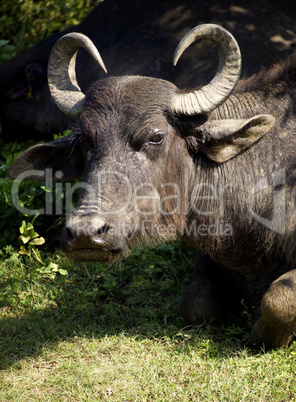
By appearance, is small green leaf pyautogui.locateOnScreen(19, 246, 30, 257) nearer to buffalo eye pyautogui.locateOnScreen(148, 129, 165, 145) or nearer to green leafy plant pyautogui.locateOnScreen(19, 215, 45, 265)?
green leafy plant pyautogui.locateOnScreen(19, 215, 45, 265)

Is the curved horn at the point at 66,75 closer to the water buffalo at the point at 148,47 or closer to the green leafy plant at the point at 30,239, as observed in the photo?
the green leafy plant at the point at 30,239

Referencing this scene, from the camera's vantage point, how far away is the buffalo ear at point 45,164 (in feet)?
15.5

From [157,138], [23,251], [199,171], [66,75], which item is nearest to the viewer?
[157,138]

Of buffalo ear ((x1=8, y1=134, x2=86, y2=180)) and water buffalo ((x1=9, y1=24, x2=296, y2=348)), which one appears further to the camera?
buffalo ear ((x1=8, y1=134, x2=86, y2=180))

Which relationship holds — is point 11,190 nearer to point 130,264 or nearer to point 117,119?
point 130,264

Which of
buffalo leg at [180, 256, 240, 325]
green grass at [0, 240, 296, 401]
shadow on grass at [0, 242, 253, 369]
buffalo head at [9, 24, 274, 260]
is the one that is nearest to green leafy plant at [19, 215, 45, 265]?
green grass at [0, 240, 296, 401]

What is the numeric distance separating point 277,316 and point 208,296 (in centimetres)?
84

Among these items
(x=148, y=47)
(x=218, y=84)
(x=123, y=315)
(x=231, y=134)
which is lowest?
(x=123, y=315)

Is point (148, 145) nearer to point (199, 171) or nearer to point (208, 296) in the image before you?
point (199, 171)

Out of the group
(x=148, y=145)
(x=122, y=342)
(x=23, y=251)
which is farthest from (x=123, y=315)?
(x=148, y=145)

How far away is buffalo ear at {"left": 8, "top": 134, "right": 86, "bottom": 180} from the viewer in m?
4.71

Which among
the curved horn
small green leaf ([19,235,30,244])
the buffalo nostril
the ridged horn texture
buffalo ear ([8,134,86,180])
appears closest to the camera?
the buffalo nostril

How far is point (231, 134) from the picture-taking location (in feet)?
13.6

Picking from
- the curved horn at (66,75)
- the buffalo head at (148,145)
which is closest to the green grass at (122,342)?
A: the buffalo head at (148,145)
